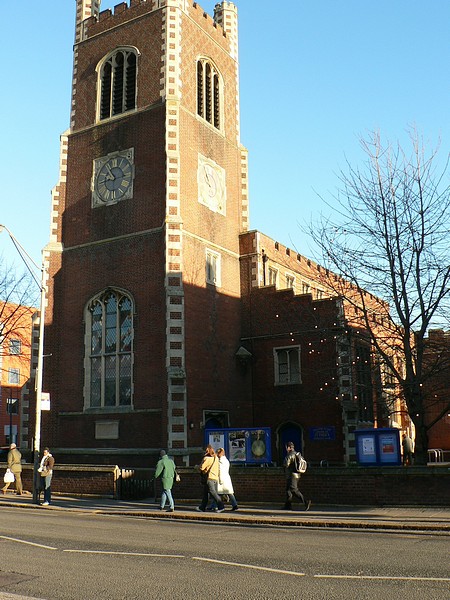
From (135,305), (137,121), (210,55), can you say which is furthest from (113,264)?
(210,55)

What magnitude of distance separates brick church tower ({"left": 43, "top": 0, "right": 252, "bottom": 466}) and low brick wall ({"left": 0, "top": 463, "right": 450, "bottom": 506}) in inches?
160

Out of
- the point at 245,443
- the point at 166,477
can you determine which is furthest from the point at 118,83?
the point at 166,477

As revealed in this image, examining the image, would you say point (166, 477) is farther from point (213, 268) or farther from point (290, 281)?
point (290, 281)

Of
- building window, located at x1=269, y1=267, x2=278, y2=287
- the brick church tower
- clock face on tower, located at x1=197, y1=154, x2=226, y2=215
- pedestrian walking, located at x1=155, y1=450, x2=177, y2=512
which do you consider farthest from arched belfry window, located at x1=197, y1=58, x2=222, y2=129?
pedestrian walking, located at x1=155, y1=450, x2=177, y2=512

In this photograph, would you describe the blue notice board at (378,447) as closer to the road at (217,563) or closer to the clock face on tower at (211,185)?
the road at (217,563)

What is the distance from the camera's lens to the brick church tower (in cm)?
2831

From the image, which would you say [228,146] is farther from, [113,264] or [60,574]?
[60,574]

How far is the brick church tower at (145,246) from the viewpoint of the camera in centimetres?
2831

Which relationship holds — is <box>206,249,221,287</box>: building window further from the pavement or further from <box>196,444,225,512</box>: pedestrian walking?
<box>196,444,225,512</box>: pedestrian walking

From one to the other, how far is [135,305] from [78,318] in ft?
11.7

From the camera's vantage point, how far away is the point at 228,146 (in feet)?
117

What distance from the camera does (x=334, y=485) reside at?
19.6 metres

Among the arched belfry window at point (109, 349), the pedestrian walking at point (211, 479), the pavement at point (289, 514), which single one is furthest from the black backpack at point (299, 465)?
the arched belfry window at point (109, 349)

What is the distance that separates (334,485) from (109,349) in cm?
1418
